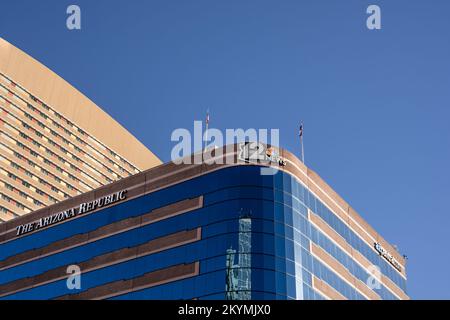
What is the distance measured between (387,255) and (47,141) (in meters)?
85.2

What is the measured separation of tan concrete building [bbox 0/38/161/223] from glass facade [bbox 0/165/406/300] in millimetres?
60157

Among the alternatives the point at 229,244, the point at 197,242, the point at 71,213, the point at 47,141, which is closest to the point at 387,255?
the point at 229,244

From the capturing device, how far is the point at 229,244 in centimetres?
5569

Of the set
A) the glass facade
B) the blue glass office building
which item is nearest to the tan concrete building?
the blue glass office building

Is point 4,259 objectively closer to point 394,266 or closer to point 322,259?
point 322,259

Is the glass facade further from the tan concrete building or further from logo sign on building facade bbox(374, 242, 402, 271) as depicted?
the tan concrete building

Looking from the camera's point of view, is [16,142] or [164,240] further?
[16,142]

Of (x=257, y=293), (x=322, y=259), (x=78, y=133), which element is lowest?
(x=257, y=293)

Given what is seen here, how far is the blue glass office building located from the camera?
5575 centimetres

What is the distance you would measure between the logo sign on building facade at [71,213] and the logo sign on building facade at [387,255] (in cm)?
3237

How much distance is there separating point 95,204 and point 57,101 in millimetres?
83781

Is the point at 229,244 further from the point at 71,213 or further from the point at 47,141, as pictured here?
the point at 47,141

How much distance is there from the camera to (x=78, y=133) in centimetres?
14938
